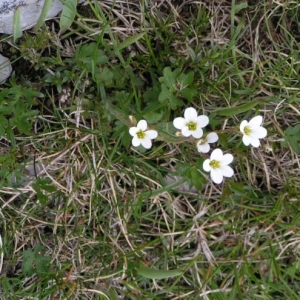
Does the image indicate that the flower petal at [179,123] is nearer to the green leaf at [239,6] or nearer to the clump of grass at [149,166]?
the clump of grass at [149,166]

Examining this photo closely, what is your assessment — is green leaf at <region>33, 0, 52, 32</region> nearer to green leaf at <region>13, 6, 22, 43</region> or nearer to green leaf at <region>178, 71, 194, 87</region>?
green leaf at <region>13, 6, 22, 43</region>

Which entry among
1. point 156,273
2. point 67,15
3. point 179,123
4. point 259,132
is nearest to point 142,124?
point 179,123

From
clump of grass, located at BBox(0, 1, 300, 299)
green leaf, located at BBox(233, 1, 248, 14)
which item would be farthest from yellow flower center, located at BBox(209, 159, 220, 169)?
green leaf, located at BBox(233, 1, 248, 14)

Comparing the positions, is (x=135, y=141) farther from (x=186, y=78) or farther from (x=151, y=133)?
(x=186, y=78)

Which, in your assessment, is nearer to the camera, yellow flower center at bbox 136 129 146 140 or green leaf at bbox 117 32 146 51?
yellow flower center at bbox 136 129 146 140

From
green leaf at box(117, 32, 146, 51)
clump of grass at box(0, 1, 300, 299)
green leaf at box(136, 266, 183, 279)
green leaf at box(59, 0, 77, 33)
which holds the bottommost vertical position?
green leaf at box(136, 266, 183, 279)

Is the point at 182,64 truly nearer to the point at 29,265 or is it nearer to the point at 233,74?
the point at 233,74
